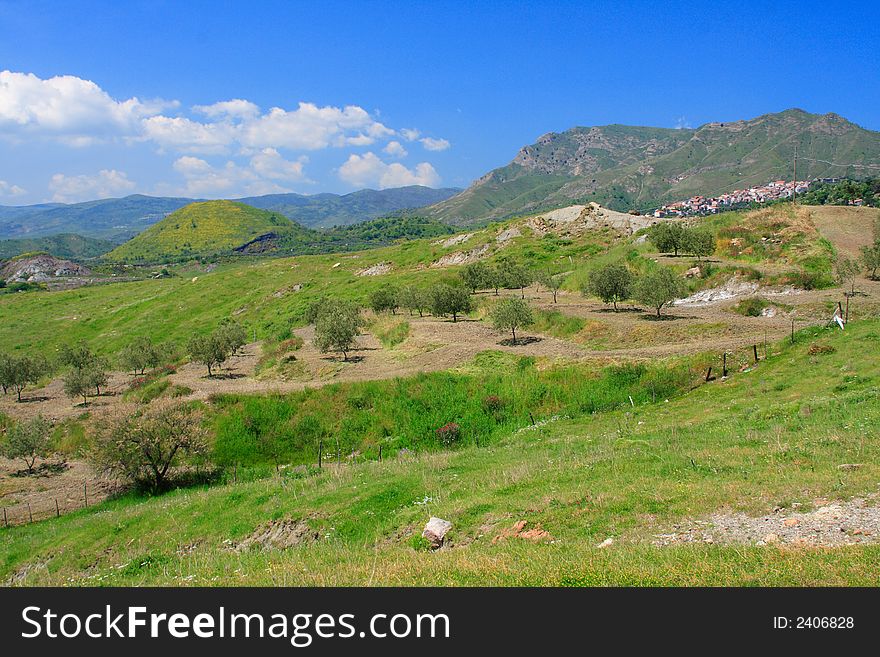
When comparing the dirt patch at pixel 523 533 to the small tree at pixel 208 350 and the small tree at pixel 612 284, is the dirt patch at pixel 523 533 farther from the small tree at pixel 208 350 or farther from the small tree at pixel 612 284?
the small tree at pixel 208 350

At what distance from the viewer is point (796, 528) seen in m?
11.0

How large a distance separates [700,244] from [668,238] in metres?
4.84

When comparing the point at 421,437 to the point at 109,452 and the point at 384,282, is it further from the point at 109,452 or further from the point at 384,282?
the point at 384,282

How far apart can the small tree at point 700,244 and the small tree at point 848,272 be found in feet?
43.7

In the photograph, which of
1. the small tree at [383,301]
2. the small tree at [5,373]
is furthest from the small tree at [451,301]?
the small tree at [5,373]

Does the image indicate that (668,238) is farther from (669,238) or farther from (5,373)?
(5,373)

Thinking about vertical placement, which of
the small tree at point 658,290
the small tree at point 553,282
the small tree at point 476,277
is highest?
the small tree at point 476,277

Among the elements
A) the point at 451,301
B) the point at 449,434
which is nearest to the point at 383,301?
the point at 451,301

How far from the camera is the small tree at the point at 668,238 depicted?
61.6 meters

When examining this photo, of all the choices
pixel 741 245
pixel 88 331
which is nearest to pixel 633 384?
pixel 741 245

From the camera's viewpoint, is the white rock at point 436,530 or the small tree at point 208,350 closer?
the white rock at point 436,530

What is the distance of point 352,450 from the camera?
111ft
